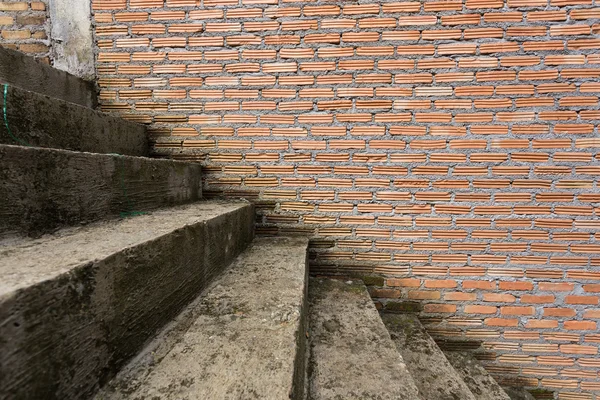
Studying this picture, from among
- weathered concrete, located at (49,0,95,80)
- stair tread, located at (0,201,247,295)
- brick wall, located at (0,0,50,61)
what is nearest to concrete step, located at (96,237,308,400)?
stair tread, located at (0,201,247,295)

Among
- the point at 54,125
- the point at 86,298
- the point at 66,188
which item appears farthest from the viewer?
the point at 54,125

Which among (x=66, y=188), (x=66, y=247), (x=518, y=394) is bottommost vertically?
(x=518, y=394)

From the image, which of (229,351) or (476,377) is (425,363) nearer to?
(476,377)

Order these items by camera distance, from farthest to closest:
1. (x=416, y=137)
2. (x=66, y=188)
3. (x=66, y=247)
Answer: (x=416, y=137) → (x=66, y=188) → (x=66, y=247)

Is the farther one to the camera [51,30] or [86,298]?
[51,30]

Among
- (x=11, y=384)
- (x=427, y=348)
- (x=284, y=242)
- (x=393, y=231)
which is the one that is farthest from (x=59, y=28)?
(x=427, y=348)

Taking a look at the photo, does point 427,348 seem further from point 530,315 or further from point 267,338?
→ point 267,338

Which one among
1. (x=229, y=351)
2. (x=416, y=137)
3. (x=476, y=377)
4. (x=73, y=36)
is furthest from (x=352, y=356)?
(x=73, y=36)

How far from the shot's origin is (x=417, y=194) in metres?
1.91

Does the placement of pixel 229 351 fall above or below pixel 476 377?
above

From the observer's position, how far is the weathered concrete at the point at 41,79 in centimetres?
132

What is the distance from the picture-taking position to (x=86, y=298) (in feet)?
1.94

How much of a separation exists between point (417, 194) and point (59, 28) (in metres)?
2.96

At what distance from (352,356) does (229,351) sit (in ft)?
2.11
